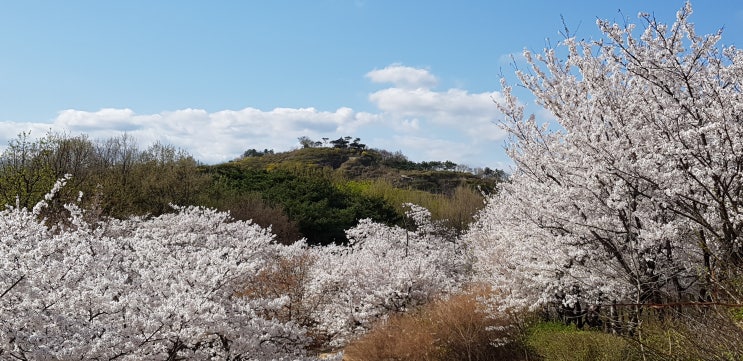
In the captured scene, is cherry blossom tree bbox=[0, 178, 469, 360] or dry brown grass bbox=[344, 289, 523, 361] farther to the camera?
dry brown grass bbox=[344, 289, 523, 361]

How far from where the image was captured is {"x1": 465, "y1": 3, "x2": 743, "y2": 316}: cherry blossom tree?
646cm

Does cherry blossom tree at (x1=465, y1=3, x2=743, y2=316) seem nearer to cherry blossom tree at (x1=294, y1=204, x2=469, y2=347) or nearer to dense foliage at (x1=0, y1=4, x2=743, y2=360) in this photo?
dense foliage at (x1=0, y1=4, x2=743, y2=360)

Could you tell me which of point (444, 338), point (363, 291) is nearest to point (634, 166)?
point (444, 338)

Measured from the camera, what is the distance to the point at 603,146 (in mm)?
7336

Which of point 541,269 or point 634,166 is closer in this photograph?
point 634,166

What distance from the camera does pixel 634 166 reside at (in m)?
6.84

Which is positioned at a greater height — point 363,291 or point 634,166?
point 634,166

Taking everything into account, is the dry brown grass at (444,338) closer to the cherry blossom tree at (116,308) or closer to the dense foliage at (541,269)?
the dense foliage at (541,269)

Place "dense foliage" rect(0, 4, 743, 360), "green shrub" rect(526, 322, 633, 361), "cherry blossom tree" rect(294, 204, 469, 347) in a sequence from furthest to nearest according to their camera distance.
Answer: "cherry blossom tree" rect(294, 204, 469, 347)
"green shrub" rect(526, 322, 633, 361)
"dense foliage" rect(0, 4, 743, 360)

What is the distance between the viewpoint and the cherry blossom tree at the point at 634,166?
6465 millimetres

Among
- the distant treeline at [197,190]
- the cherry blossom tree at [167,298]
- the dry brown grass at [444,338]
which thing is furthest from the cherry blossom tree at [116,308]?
the distant treeline at [197,190]

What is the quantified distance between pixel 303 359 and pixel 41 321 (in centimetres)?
355

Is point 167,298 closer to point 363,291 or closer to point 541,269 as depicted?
point 541,269

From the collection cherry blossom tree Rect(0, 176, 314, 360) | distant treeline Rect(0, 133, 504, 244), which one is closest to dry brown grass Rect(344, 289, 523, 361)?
cherry blossom tree Rect(0, 176, 314, 360)
